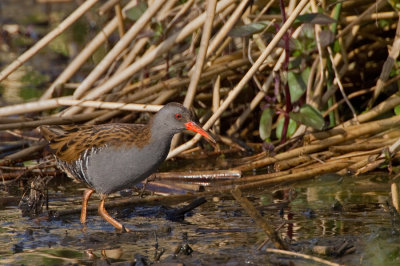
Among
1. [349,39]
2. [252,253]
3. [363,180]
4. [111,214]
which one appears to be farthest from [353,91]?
[252,253]

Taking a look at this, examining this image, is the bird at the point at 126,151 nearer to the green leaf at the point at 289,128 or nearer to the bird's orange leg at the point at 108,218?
the bird's orange leg at the point at 108,218

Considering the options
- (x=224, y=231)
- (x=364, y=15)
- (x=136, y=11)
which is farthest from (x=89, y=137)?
(x=364, y=15)

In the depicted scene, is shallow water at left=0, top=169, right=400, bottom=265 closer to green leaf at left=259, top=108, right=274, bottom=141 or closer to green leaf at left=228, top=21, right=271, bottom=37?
green leaf at left=259, top=108, right=274, bottom=141

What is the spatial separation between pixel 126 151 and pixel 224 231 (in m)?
0.77

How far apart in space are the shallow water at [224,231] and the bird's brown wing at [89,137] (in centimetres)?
40

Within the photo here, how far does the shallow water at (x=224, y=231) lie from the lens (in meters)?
3.50

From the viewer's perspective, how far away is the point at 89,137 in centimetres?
451

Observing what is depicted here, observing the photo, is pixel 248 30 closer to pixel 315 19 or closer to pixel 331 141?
pixel 315 19

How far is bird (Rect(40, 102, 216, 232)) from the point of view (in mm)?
4195

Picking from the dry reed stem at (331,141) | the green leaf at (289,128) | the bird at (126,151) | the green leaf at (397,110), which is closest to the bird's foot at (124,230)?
the bird at (126,151)

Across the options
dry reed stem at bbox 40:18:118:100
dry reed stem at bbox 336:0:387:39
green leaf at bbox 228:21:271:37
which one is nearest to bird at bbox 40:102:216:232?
green leaf at bbox 228:21:271:37

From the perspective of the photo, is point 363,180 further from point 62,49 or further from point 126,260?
point 62,49

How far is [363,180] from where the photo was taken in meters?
4.96

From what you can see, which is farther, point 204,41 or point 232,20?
point 232,20
